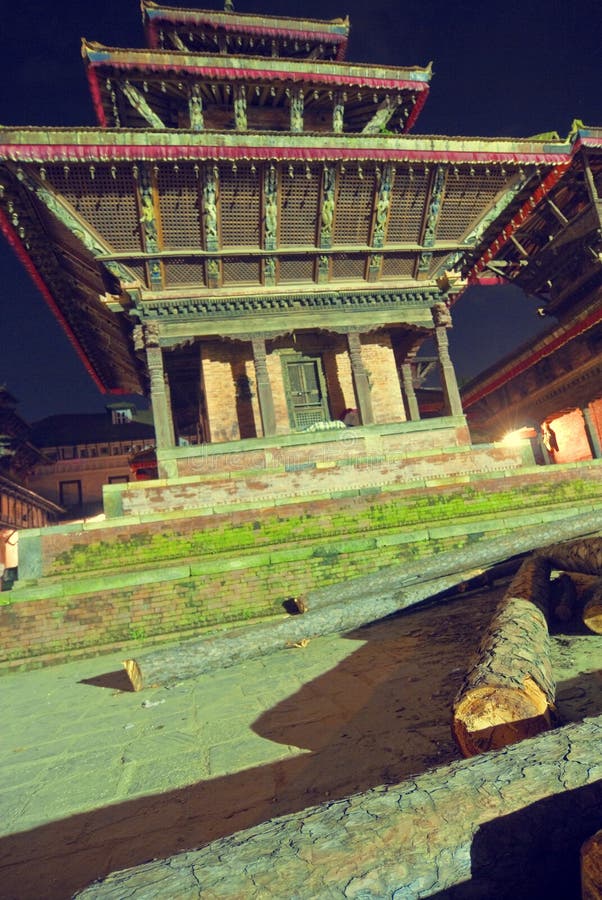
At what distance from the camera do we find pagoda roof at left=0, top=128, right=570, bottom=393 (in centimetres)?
999

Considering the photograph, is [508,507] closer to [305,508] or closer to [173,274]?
[305,508]

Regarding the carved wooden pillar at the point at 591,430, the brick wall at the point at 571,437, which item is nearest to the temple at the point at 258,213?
the carved wooden pillar at the point at 591,430

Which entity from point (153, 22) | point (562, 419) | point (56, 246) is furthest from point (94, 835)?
point (562, 419)

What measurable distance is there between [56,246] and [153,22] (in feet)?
25.3

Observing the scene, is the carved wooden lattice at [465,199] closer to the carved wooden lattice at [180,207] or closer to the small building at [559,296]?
the small building at [559,296]

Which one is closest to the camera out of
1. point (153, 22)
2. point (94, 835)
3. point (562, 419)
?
point (94, 835)

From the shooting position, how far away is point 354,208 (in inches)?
474

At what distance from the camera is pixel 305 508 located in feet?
A: 25.3

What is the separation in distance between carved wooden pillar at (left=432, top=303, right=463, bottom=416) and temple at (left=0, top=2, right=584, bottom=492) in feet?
0.18

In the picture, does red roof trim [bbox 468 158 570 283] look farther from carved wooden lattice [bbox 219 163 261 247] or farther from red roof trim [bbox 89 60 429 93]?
carved wooden lattice [bbox 219 163 261 247]

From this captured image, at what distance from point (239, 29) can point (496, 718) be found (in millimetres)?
18270

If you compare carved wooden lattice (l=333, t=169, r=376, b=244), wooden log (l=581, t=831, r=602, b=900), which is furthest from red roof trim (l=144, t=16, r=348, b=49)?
wooden log (l=581, t=831, r=602, b=900)

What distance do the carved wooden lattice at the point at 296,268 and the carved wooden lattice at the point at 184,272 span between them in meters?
2.18

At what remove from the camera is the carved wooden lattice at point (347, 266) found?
12.7 metres
